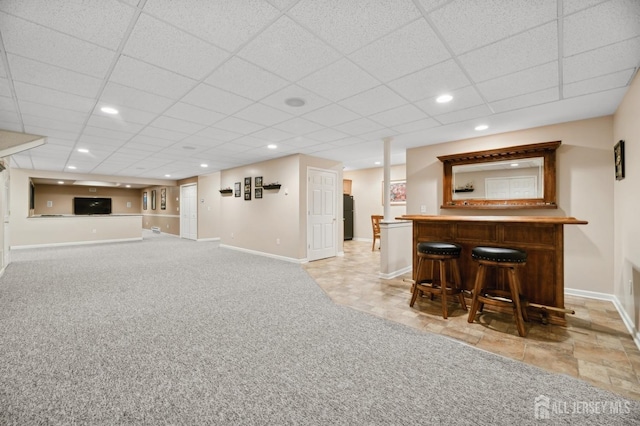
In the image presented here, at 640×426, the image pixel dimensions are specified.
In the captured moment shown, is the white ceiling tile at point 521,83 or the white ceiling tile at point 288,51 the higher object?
the white ceiling tile at point 288,51

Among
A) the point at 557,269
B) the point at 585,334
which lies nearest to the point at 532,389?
the point at 585,334

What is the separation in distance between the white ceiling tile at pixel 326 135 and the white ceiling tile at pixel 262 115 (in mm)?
802

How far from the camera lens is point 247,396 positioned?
169cm

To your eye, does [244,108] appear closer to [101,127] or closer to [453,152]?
[101,127]

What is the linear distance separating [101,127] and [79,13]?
302 cm

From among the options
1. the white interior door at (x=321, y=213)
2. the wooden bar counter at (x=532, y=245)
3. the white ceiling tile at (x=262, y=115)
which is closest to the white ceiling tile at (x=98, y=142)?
the white ceiling tile at (x=262, y=115)

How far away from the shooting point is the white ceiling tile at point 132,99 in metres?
2.84

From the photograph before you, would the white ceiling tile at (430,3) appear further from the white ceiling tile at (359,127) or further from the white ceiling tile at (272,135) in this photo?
the white ceiling tile at (272,135)

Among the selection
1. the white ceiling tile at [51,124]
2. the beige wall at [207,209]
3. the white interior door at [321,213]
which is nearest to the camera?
the white ceiling tile at [51,124]

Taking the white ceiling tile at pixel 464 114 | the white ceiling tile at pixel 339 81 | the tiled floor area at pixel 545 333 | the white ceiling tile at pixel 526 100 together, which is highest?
the white ceiling tile at pixel 339 81

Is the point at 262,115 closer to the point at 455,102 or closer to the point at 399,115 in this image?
the point at 399,115

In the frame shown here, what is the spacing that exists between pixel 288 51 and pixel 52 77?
231 cm

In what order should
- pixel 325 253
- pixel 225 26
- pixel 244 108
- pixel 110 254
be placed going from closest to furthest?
pixel 225 26
pixel 244 108
pixel 325 253
pixel 110 254

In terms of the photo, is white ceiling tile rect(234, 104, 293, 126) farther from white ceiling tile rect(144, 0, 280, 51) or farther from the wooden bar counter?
the wooden bar counter
